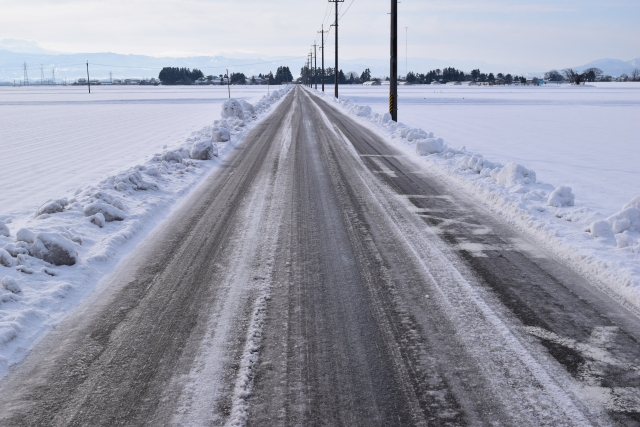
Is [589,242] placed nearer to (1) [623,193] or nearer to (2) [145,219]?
(1) [623,193]

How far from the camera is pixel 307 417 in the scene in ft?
10.8

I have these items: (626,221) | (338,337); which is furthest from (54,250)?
(626,221)

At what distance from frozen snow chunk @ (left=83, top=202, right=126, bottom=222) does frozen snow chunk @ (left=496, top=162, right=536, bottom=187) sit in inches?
A: 270

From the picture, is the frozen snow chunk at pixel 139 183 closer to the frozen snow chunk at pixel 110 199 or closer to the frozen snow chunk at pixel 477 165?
the frozen snow chunk at pixel 110 199

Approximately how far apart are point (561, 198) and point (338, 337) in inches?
226

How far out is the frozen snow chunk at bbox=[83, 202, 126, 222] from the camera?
7930mm

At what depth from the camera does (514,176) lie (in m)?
10.0

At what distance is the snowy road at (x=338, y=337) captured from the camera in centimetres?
338

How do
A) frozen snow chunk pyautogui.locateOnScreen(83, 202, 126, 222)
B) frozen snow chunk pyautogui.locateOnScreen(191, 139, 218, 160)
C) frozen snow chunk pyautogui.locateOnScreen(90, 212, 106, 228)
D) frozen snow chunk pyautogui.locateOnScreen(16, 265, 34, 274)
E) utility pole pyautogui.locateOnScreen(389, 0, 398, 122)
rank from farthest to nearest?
utility pole pyautogui.locateOnScreen(389, 0, 398, 122), frozen snow chunk pyautogui.locateOnScreen(191, 139, 218, 160), frozen snow chunk pyautogui.locateOnScreen(83, 202, 126, 222), frozen snow chunk pyautogui.locateOnScreen(90, 212, 106, 228), frozen snow chunk pyautogui.locateOnScreen(16, 265, 34, 274)

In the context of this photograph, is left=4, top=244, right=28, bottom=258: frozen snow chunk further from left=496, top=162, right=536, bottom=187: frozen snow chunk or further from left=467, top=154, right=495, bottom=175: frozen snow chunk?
left=467, top=154, right=495, bottom=175: frozen snow chunk

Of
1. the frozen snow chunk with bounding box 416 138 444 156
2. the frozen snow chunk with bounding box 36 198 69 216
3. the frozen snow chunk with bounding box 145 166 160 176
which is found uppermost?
the frozen snow chunk with bounding box 416 138 444 156

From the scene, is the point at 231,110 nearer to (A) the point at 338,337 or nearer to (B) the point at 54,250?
(B) the point at 54,250

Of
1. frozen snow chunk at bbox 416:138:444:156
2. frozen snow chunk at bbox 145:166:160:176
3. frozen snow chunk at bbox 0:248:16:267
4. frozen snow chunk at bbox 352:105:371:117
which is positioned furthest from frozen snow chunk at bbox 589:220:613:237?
frozen snow chunk at bbox 352:105:371:117

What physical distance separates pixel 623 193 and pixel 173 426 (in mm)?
9897
